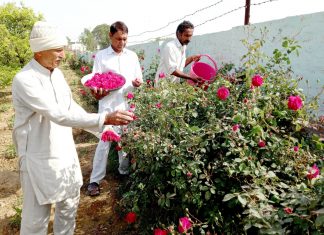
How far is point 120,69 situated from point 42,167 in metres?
1.71

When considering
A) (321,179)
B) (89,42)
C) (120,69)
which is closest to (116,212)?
(120,69)

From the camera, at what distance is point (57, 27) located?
6.26ft

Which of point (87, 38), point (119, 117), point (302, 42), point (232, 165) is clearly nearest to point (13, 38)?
point (302, 42)

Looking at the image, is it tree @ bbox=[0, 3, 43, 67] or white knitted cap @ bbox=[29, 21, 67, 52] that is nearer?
white knitted cap @ bbox=[29, 21, 67, 52]

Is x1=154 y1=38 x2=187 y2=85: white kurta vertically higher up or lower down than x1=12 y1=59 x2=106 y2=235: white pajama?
higher up

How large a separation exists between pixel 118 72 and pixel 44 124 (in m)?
1.56

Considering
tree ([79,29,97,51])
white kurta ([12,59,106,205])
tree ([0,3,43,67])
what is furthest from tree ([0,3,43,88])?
tree ([79,29,97,51])

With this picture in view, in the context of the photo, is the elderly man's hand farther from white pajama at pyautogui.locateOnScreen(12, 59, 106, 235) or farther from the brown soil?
the brown soil

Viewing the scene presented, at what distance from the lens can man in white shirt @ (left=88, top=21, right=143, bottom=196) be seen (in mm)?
3201

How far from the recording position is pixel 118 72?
3.35 meters

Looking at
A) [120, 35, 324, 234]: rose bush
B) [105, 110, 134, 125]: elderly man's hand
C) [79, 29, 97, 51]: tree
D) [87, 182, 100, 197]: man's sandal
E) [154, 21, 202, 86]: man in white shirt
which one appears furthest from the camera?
[79, 29, 97, 51]: tree

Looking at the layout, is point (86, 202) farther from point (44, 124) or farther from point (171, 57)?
point (171, 57)

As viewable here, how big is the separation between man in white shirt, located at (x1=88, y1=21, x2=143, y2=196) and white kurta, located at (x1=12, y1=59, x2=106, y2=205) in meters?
1.12

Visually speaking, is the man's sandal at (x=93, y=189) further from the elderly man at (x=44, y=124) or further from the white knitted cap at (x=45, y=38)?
the white knitted cap at (x=45, y=38)
